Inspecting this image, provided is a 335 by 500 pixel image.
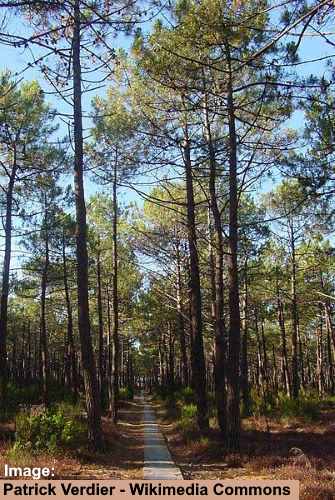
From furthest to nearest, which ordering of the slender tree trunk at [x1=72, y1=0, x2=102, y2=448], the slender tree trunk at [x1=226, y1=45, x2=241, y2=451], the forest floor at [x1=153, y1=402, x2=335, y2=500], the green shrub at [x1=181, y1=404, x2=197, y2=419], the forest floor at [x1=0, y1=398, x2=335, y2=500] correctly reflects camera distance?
1. the green shrub at [x1=181, y1=404, x2=197, y2=419]
2. the slender tree trunk at [x1=72, y1=0, x2=102, y2=448]
3. the slender tree trunk at [x1=226, y1=45, x2=241, y2=451]
4. the forest floor at [x1=0, y1=398, x2=335, y2=500]
5. the forest floor at [x1=153, y1=402, x2=335, y2=500]

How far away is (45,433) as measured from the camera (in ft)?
33.3

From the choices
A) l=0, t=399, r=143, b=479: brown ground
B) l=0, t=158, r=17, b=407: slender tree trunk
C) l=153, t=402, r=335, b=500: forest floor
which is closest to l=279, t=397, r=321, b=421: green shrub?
l=153, t=402, r=335, b=500: forest floor

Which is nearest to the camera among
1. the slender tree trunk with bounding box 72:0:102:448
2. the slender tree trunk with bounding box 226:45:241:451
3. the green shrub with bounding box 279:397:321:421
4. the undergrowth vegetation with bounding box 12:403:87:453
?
the undergrowth vegetation with bounding box 12:403:87:453

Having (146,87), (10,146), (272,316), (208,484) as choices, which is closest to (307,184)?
(146,87)

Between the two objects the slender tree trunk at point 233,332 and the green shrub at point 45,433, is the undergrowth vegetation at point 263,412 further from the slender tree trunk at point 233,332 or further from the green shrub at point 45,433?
the green shrub at point 45,433

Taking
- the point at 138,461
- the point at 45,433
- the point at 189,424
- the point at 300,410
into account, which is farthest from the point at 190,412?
the point at 45,433

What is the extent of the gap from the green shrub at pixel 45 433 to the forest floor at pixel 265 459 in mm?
2319

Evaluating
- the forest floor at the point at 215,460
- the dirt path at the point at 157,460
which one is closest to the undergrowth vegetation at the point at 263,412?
the dirt path at the point at 157,460

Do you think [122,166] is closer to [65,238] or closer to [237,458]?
[237,458]

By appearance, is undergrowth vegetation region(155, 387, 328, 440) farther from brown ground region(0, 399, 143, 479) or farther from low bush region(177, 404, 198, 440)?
brown ground region(0, 399, 143, 479)

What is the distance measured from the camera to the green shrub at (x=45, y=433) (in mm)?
9734

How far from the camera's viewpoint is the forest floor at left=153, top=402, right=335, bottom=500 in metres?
7.87

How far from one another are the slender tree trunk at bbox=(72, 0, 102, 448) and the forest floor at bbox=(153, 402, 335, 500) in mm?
1989

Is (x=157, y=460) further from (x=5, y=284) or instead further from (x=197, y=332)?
(x=5, y=284)
